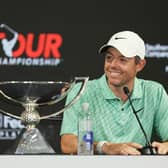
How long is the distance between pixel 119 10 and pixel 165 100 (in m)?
0.80

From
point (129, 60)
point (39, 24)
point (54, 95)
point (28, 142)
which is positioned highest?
point (39, 24)

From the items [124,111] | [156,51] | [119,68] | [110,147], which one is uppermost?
[156,51]

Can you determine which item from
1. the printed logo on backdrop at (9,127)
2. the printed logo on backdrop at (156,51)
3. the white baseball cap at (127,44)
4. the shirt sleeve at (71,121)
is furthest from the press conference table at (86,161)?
the printed logo on backdrop at (156,51)

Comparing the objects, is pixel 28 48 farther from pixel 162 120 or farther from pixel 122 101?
pixel 162 120

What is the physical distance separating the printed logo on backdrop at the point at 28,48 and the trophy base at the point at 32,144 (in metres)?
1.50

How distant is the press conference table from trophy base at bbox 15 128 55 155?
206 mm

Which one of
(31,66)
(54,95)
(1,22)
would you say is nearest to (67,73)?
(31,66)

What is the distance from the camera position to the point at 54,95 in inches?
73.3

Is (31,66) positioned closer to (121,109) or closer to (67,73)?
(67,73)

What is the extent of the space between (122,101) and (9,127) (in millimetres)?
776

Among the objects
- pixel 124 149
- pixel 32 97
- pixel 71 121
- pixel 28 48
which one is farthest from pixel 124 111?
pixel 32 97

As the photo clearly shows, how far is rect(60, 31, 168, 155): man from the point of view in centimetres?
261

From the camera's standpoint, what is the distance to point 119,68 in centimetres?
275

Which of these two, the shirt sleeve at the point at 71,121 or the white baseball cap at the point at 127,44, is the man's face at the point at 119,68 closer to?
the white baseball cap at the point at 127,44
